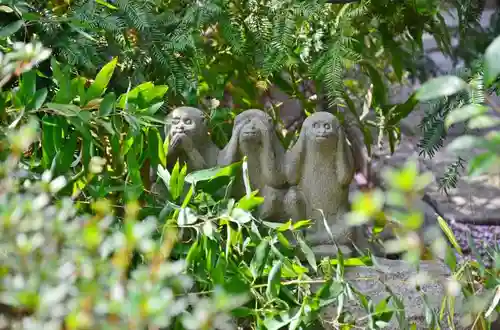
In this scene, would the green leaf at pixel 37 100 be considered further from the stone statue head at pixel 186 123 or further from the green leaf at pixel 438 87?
the green leaf at pixel 438 87

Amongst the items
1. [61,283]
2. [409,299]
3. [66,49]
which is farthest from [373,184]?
[61,283]

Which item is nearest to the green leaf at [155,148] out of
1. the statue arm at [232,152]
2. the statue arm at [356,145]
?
the statue arm at [232,152]

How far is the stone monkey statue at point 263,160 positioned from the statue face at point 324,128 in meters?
0.08

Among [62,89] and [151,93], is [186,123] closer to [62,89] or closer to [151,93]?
[151,93]

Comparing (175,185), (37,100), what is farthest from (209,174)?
(37,100)

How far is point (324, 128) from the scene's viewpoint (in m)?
1.40

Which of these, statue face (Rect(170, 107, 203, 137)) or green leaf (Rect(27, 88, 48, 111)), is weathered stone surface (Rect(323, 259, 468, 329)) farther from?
green leaf (Rect(27, 88, 48, 111))

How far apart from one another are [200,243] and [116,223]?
0.13m

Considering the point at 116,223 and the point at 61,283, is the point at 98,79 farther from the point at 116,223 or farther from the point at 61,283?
the point at 61,283

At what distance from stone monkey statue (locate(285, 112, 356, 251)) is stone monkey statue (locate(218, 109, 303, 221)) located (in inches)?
1.0

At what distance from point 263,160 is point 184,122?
17cm

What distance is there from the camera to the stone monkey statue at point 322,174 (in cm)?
142

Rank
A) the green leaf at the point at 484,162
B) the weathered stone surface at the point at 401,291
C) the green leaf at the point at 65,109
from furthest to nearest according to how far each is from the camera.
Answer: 1. the weathered stone surface at the point at 401,291
2. the green leaf at the point at 65,109
3. the green leaf at the point at 484,162

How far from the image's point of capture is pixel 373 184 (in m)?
2.98
